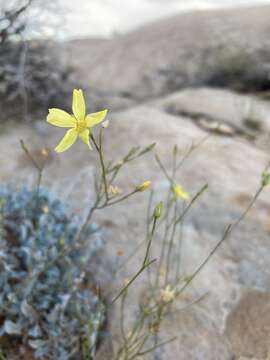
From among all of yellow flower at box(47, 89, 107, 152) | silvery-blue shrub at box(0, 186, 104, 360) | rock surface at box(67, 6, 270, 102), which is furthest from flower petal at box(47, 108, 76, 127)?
rock surface at box(67, 6, 270, 102)

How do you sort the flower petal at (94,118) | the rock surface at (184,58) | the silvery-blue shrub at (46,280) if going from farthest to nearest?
the rock surface at (184,58)
the silvery-blue shrub at (46,280)
the flower petal at (94,118)

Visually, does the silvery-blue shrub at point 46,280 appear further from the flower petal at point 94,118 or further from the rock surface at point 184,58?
the rock surface at point 184,58

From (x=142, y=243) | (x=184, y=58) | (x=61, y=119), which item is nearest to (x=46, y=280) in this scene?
(x=142, y=243)

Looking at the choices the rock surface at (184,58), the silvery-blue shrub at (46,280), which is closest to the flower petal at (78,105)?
the silvery-blue shrub at (46,280)

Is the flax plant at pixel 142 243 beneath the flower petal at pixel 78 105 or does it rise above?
beneath

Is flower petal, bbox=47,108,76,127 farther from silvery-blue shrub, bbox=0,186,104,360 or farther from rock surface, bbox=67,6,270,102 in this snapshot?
rock surface, bbox=67,6,270,102

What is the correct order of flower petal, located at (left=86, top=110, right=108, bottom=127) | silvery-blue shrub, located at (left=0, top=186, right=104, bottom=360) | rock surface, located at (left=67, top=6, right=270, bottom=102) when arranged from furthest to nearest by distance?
rock surface, located at (left=67, top=6, right=270, bottom=102) < silvery-blue shrub, located at (left=0, top=186, right=104, bottom=360) < flower petal, located at (left=86, top=110, right=108, bottom=127)

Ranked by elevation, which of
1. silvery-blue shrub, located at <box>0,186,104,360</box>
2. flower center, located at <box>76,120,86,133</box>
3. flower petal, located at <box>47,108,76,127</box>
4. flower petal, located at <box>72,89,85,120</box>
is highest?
flower petal, located at <box>72,89,85,120</box>
